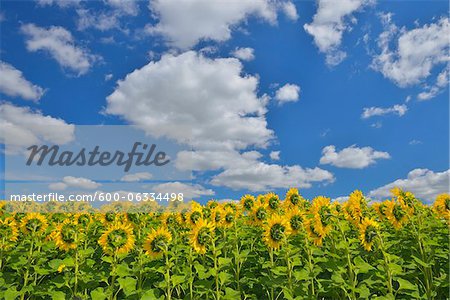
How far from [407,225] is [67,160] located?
9586 mm

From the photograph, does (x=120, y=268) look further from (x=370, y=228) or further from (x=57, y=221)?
(x=57, y=221)

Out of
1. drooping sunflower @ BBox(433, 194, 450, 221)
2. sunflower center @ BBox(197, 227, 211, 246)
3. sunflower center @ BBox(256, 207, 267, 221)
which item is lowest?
sunflower center @ BBox(197, 227, 211, 246)

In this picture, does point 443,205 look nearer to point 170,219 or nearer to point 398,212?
point 398,212

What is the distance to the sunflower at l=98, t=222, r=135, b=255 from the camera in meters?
7.38

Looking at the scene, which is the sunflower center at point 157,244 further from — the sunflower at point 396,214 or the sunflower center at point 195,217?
the sunflower at point 396,214

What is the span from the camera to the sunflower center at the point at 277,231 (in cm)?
693

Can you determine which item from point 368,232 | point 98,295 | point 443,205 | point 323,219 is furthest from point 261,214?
point 443,205

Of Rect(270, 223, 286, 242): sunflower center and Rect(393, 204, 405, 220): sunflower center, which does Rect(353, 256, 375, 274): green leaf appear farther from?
Rect(393, 204, 405, 220): sunflower center

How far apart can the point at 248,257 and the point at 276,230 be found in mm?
1570

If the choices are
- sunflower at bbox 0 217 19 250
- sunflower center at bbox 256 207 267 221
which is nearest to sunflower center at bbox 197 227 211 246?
sunflower center at bbox 256 207 267 221

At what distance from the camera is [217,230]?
977 cm

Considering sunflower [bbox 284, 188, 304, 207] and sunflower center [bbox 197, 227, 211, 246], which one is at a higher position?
sunflower [bbox 284, 188, 304, 207]

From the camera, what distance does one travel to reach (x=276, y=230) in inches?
273

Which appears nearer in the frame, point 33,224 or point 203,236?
point 203,236
